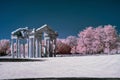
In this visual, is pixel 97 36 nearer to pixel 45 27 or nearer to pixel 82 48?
pixel 82 48

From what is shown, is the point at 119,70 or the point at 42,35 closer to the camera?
the point at 119,70

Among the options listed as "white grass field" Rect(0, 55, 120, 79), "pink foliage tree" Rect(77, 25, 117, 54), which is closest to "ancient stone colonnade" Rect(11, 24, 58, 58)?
"pink foliage tree" Rect(77, 25, 117, 54)

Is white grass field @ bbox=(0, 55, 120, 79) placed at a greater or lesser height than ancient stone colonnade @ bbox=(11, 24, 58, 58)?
lesser

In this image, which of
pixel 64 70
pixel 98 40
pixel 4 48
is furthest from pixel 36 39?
pixel 4 48

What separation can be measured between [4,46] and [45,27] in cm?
5249

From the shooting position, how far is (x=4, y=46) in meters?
111

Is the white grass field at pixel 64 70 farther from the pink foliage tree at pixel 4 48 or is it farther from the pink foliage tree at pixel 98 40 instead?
the pink foliage tree at pixel 4 48

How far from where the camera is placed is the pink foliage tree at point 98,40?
271ft

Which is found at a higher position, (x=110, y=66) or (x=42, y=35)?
(x=42, y=35)

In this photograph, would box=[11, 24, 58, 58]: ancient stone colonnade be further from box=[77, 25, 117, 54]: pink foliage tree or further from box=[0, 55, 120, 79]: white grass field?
box=[0, 55, 120, 79]: white grass field

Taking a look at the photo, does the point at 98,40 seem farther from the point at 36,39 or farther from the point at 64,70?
the point at 64,70

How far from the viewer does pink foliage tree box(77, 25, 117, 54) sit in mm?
82562

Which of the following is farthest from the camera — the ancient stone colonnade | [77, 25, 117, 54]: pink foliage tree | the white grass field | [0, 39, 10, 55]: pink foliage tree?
[0, 39, 10, 55]: pink foliage tree

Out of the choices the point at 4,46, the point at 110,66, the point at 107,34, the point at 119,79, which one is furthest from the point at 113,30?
the point at 119,79
